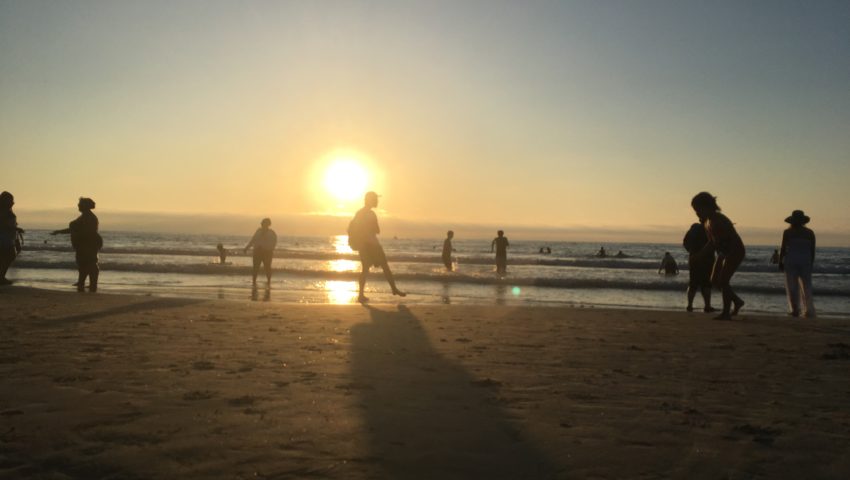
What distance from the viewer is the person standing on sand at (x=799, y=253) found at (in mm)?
11641

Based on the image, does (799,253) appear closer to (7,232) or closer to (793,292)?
(793,292)

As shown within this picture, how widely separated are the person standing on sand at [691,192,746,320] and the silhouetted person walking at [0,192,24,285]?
13667 millimetres

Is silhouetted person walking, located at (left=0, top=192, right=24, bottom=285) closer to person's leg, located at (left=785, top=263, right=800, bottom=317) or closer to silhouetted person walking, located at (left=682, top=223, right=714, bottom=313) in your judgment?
silhouetted person walking, located at (left=682, top=223, right=714, bottom=313)

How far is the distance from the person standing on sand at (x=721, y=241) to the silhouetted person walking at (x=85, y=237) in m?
11.8

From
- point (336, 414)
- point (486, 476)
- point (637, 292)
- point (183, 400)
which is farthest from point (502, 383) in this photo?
point (637, 292)

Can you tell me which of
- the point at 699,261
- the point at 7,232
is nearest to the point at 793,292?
the point at 699,261

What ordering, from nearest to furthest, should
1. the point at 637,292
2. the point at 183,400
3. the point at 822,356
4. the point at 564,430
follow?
1. the point at 564,430
2. the point at 183,400
3. the point at 822,356
4. the point at 637,292

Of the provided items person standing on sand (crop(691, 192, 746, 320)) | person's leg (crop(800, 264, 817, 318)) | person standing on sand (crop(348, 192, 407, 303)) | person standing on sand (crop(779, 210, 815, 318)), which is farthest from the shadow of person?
person's leg (crop(800, 264, 817, 318))

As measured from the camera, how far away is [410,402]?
445 cm

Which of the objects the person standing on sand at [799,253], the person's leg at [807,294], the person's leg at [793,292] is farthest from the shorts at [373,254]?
the person's leg at [807,294]

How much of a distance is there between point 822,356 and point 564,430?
4.63 m

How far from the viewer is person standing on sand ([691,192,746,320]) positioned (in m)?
10.1

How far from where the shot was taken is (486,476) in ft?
10.1

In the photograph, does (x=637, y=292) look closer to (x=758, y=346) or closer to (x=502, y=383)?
(x=758, y=346)
